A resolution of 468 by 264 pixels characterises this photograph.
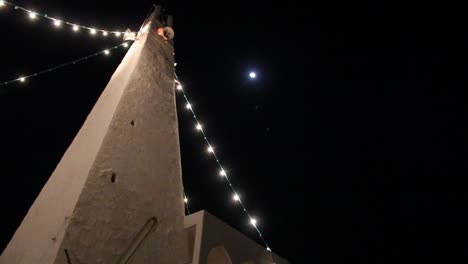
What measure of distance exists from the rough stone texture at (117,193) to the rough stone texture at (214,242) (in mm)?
198

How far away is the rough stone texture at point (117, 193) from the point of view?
109 inches

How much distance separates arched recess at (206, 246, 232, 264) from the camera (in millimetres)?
4180

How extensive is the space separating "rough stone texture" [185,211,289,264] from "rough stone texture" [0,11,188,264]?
198mm

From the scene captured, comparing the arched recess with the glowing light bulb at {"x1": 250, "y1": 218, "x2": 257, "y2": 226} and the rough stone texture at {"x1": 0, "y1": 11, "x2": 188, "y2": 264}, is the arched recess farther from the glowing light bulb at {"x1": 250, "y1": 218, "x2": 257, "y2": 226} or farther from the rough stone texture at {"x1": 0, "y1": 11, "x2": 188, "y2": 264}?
the glowing light bulb at {"x1": 250, "y1": 218, "x2": 257, "y2": 226}

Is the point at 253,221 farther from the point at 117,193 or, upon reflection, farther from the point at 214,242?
the point at 117,193

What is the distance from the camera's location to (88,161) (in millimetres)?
3275

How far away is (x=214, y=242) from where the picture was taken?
4.11 meters

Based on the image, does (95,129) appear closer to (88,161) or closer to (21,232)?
(88,161)

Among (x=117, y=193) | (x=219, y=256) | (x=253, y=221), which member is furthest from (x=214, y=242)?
(x=253, y=221)

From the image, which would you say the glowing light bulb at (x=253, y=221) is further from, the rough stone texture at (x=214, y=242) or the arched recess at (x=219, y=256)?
the arched recess at (x=219, y=256)

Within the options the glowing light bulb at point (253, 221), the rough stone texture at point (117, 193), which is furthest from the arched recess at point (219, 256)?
the glowing light bulb at point (253, 221)

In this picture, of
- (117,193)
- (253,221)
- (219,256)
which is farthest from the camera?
(253,221)

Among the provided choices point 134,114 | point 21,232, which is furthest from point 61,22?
point 21,232

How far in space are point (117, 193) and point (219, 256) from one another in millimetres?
1707
